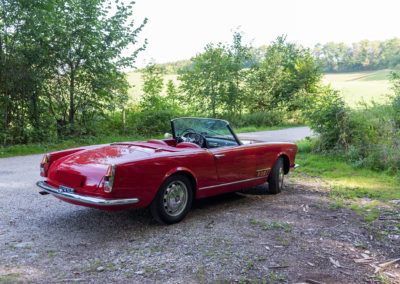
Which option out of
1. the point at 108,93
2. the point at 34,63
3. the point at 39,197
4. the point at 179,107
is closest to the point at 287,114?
the point at 179,107

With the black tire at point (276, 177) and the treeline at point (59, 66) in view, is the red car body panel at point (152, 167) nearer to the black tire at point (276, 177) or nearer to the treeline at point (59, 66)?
the black tire at point (276, 177)

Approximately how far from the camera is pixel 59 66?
1157 cm

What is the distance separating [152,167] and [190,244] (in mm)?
909

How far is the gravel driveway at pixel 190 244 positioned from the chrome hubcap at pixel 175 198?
187mm

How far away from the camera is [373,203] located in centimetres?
571

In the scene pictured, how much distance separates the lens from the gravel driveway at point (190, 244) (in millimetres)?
Answer: 3225

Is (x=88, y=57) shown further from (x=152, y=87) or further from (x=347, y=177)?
(x=347, y=177)

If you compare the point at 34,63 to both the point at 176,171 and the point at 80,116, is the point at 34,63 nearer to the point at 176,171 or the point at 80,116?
the point at 80,116

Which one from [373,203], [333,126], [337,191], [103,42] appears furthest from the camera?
[103,42]

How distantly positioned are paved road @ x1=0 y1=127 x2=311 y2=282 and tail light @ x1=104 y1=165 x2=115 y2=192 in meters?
0.61

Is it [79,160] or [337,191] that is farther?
[337,191]

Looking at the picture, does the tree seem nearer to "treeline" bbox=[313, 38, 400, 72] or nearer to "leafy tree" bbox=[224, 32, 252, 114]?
"leafy tree" bbox=[224, 32, 252, 114]

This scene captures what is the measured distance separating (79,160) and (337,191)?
433 centimetres


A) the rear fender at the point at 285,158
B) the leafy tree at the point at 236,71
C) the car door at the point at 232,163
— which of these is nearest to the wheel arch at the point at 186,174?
the car door at the point at 232,163
